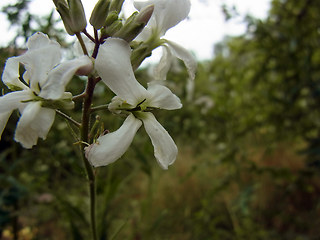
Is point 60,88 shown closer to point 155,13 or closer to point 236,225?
point 155,13

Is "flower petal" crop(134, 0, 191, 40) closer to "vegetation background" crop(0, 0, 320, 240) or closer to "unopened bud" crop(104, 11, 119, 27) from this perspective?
"unopened bud" crop(104, 11, 119, 27)

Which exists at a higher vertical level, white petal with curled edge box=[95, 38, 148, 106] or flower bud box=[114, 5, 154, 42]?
flower bud box=[114, 5, 154, 42]

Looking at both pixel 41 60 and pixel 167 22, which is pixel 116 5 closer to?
pixel 167 22

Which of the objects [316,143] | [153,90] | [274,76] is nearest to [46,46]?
[153,90]

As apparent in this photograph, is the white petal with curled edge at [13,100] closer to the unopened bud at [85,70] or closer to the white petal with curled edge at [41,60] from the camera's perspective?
the white petal with curled edge at [41,60]

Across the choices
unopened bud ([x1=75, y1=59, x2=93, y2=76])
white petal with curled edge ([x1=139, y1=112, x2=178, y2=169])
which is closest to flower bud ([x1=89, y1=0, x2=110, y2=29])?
unopened bud ([x1=75, y1=59, x2=93, y2=76])

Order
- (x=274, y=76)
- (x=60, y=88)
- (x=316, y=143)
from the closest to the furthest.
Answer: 1. (x=60, y=88)
2. (x=316, y=143)
3. (x=274, y=76)
